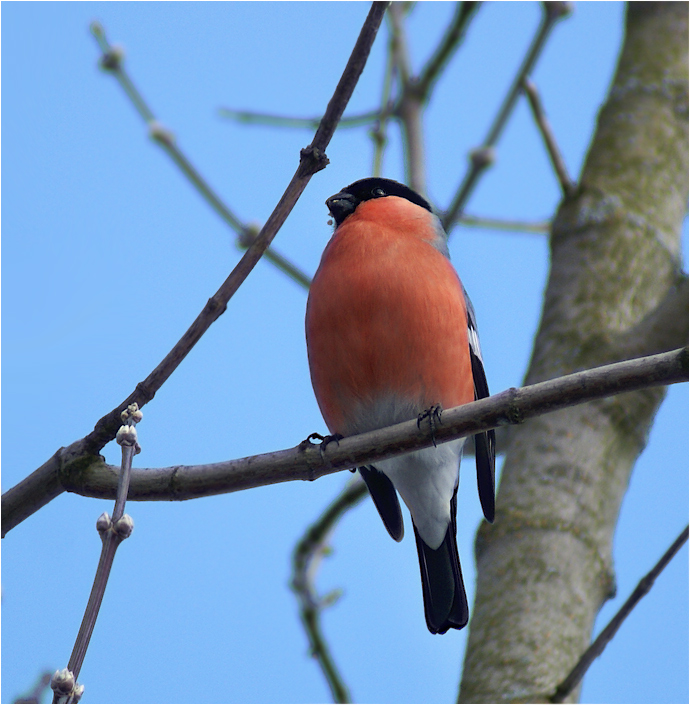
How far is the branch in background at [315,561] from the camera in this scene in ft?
12.2

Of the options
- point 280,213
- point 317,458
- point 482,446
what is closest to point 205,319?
point 280,213

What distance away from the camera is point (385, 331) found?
121 inches

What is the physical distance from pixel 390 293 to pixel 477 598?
1263 millimetres

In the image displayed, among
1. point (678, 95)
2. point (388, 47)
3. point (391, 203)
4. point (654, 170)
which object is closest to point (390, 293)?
→ point (391, 203)

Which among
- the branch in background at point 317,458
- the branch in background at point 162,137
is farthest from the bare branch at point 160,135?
the branch in background at point 317,458

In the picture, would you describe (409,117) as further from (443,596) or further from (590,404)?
(443,596)

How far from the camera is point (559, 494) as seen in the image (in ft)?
10.8

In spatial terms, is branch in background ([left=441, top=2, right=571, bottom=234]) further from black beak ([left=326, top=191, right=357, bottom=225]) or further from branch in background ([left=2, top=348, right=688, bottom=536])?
branch in background ([left=2, top=348, right=688, bottom=536])

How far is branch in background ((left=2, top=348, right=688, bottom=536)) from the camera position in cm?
195

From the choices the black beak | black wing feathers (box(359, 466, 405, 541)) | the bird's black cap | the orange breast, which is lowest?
black wing feathers (box(359, 466, 405, 541))

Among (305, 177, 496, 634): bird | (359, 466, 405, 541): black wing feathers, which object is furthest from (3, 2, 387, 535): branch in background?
(359, 466, 405, 541): black wing feathers

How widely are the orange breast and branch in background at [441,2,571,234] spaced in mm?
610

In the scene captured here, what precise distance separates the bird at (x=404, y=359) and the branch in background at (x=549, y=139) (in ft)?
2.71

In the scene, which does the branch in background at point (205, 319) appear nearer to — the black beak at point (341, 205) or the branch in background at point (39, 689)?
the branch in background at point (39, 689)
